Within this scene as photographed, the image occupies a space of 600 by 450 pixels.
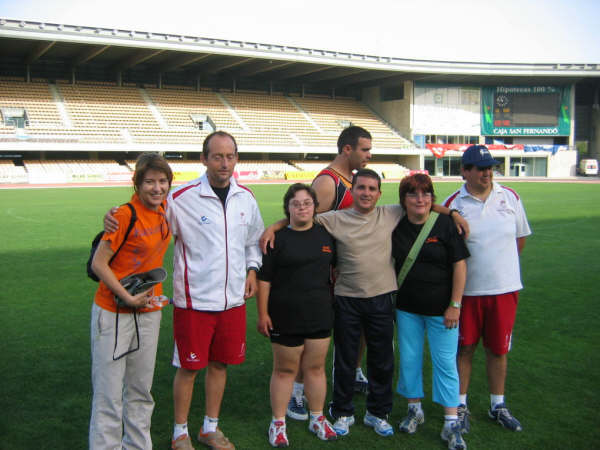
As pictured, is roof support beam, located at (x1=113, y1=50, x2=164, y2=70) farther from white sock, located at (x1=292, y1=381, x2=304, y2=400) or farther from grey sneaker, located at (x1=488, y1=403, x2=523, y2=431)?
grey sneaker, located at (x1=488, y1=403, x2=523, y2=431)

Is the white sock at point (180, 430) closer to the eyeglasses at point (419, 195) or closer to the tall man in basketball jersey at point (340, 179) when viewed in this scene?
the tall man in basketball jersey at point (340, 179)

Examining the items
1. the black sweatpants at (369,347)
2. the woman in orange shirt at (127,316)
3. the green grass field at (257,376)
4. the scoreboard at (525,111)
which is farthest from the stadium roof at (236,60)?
the black sweatpants at (369,347)

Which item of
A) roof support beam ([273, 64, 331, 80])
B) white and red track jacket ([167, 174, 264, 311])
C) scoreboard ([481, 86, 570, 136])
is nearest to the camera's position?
white and red track jacket ([167, 174, 264, 311])

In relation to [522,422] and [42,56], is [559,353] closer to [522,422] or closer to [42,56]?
[522,422]

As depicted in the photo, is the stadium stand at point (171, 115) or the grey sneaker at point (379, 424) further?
the stadium stand at point (171, 115)

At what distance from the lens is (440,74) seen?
51.6m

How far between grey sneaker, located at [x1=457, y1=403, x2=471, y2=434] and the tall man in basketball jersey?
2.58ft

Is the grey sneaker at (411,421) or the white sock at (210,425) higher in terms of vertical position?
the white sock at (210,425)

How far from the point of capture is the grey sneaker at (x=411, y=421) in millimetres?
3744

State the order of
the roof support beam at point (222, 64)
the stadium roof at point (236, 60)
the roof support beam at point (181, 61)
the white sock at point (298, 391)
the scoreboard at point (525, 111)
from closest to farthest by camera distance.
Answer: the white sock at point (298, 391)
the stadium roof at point (236, 60)
the roof support beam at point (181, 61)
the roof support beam at point (222, 64)
the scoreboard at point (525, 111)

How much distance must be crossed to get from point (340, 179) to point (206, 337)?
163 centimetres

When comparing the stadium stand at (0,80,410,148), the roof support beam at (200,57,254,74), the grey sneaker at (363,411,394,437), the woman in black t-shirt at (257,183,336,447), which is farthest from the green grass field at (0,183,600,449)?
the roof support beam at (200,57,254,74)

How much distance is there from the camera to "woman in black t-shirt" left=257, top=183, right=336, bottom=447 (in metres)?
3.51

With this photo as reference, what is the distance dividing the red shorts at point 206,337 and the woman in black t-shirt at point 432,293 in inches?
45.5
